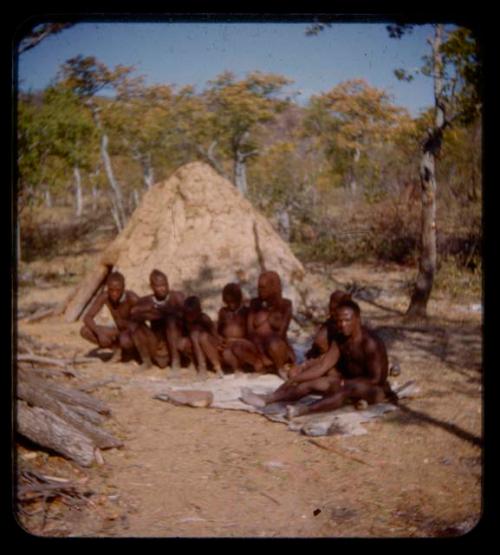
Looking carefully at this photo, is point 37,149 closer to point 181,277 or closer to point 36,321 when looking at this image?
point 36,321

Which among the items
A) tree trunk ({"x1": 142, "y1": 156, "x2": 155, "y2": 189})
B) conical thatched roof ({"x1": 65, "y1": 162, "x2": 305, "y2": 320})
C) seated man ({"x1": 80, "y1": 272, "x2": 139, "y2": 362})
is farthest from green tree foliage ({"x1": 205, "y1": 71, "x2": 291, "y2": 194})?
seated man ({"x1": 80, "y1": 272, "x2": 139, "y2": 362})

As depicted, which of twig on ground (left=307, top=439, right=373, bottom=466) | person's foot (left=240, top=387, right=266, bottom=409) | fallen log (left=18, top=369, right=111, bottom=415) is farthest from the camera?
person's foot (left=240, top=387, right=266, bottom=409)

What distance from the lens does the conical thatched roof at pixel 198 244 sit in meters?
8.45

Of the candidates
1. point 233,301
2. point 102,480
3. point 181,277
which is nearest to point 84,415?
point 102,480

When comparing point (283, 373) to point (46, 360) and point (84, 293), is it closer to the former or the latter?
point (46, 360)

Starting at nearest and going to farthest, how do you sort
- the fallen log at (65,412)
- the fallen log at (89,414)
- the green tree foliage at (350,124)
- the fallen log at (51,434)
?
the fallen log at (51,434) < the fallen log at (65,412) < the fallen log at (89,414) < the green tree foliage at (350,124)

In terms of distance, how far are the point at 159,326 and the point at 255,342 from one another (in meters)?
1.05

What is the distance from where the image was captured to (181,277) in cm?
845

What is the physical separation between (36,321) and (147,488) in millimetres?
5651

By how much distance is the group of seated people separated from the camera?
5078mm

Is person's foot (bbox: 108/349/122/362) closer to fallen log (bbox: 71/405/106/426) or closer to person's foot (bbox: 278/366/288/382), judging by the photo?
person's foot (bbox: 278/366/288/382)

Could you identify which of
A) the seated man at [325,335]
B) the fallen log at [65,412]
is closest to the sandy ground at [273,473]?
the fallen log at [65,412]

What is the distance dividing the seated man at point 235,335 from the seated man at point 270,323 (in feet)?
0.23

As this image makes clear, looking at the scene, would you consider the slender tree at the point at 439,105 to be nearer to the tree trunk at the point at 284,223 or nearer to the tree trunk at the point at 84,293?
the tree trunk at the point at 84,293
